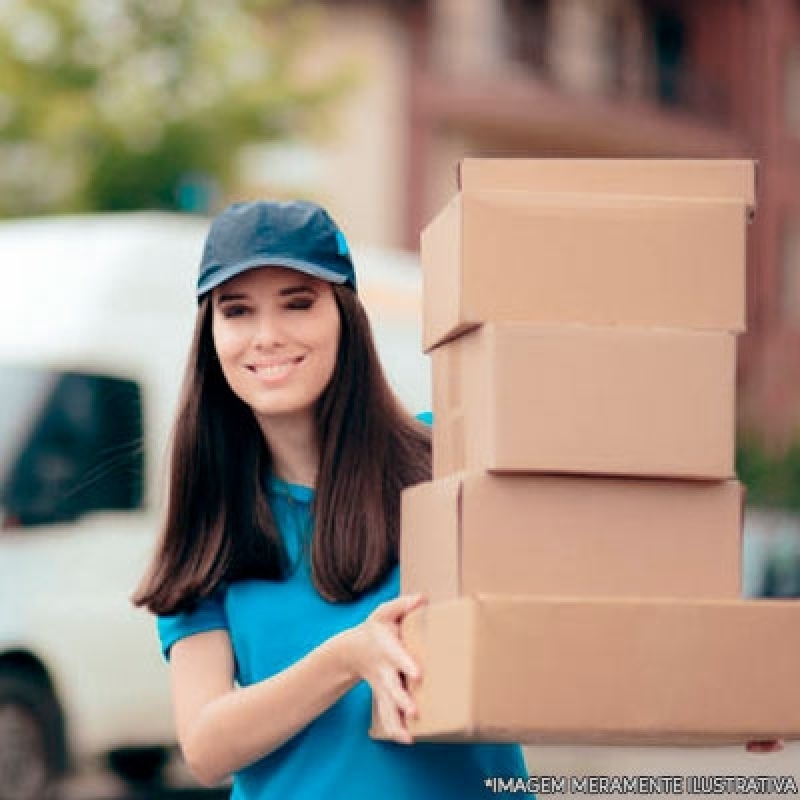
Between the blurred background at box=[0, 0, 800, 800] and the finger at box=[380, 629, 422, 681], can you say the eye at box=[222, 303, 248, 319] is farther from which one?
the finger at box=[380, 629, 422, 681]

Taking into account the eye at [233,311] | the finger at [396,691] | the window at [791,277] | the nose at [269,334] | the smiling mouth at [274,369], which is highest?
the window at [791,277]

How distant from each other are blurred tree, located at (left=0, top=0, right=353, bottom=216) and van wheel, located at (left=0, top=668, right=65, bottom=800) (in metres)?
9.00

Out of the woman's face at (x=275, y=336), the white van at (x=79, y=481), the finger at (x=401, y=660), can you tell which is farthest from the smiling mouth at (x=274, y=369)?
the white van at (x=79, y=481)

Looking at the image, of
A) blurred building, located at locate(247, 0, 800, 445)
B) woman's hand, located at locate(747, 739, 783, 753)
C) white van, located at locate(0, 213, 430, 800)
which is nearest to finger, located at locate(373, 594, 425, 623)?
woman's hand, located at locate(747, 739, 783, 753)

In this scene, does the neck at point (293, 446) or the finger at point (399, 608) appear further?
the neck at point (293, 446)

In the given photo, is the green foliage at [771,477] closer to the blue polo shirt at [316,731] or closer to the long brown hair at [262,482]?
the long brown hair at [262,482]

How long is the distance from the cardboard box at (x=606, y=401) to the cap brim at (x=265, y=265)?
13.1 inches

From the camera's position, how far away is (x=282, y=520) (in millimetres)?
3170

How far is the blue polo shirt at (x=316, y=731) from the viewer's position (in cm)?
300

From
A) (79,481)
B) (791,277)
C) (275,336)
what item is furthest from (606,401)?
(791,277)

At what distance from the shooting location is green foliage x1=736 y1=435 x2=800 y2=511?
30.0m

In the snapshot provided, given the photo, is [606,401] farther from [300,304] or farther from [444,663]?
[300,304]

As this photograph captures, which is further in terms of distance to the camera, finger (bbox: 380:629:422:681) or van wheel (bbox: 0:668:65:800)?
van wheel (bbox: 0:668:65:800)

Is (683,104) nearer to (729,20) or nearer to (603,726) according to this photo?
(729,20)
